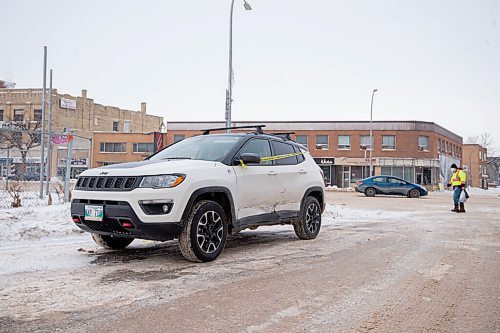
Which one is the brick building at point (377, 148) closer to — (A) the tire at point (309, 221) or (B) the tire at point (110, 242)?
(A) the tire at point (309, 221)

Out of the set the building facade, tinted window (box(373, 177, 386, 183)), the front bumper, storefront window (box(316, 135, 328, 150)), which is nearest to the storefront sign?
storefront window (box(316, 135, 328, 150))

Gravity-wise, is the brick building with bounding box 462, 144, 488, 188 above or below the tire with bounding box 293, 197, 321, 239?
above

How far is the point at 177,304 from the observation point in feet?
13.9

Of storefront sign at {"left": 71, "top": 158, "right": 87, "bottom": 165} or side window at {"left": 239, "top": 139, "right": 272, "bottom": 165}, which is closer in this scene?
side window at {"left": 239, "top": 139, "right": 272, "bottom": 165}

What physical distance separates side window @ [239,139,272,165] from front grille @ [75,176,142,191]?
1.80 metres

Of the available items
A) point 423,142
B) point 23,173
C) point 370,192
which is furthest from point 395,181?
point 23,173

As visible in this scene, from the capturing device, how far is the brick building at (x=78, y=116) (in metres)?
52.0

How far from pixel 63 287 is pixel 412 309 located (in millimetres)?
3369

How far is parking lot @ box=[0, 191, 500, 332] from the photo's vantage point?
3.80 meters

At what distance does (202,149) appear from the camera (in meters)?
6.99

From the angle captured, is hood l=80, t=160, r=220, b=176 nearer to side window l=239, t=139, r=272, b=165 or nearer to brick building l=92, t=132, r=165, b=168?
side window l=239, t=139, r=272, b=165

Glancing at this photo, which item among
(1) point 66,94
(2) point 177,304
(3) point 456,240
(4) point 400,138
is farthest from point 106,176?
(1) point 66,94

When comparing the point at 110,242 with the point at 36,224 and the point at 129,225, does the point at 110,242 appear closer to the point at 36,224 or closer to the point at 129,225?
the point at 129,225

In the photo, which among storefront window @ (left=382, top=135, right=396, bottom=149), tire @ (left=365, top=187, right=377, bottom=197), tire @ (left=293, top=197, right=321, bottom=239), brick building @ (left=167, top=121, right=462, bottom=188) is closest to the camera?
tire @ (left=293, top=197, right=321, bottom=239)
